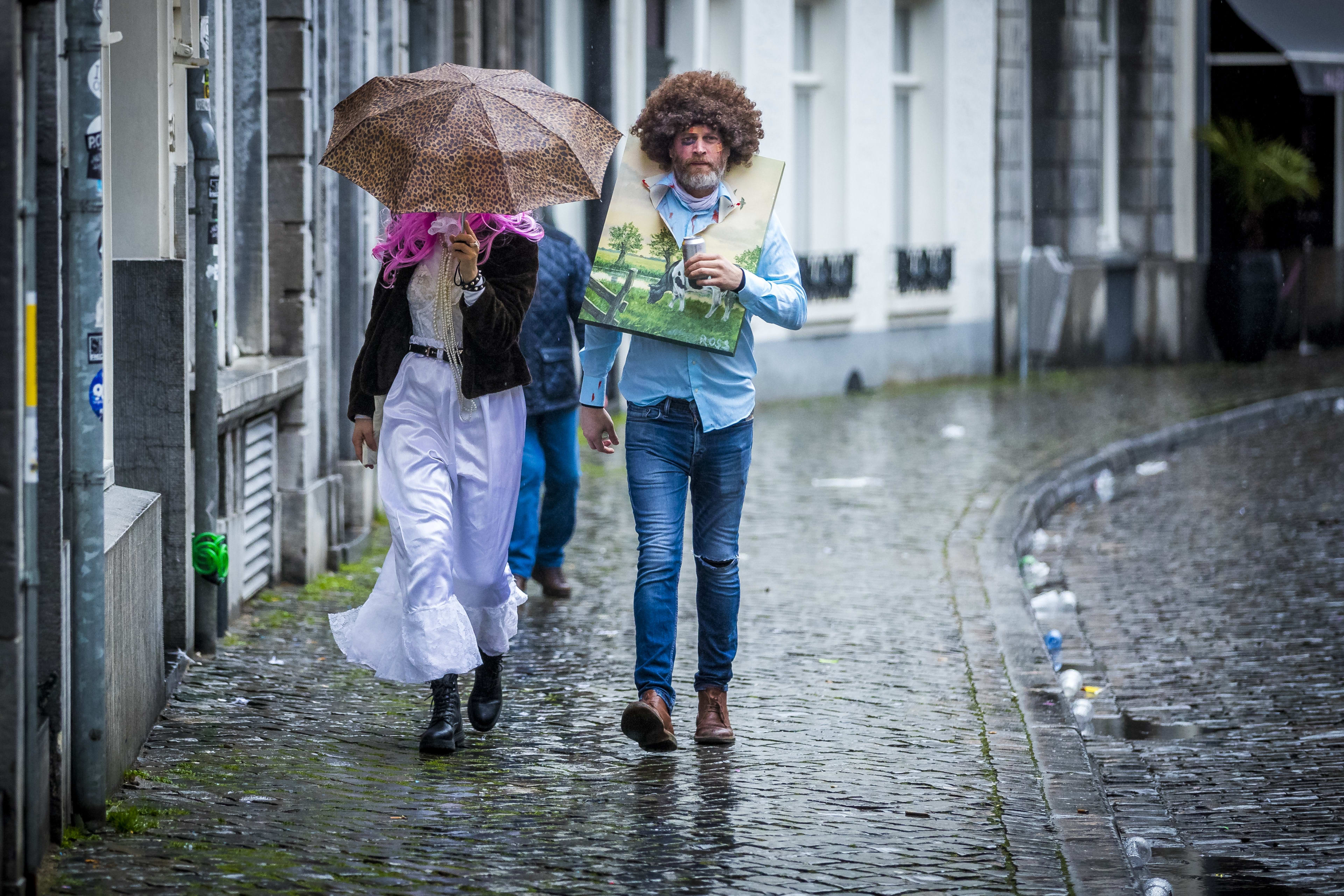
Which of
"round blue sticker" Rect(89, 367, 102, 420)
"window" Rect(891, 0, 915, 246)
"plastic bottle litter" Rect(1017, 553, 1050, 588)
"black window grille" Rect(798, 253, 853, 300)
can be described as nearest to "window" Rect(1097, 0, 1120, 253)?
"window" Rect(891, 0, 915, 246)

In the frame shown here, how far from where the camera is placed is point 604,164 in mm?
5125

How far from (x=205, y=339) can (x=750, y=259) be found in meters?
2.09

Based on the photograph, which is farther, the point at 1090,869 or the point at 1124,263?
the point at 1124,263

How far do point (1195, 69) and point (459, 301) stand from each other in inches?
709

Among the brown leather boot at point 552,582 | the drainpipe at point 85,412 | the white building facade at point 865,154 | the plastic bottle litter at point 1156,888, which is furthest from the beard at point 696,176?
the white building facade at point 865,154

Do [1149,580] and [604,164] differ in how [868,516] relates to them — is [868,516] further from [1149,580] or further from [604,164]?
[604,164]

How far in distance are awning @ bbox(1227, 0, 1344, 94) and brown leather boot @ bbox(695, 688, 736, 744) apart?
1690 cm

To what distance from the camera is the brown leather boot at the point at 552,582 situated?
786cm

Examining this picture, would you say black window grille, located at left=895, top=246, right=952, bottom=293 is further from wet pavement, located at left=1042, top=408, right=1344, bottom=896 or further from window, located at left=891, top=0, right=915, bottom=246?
wet pavement, located at left=1042, top=408, right=1344, bottom=896

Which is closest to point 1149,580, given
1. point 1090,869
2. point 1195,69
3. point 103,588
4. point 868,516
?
point 868,516

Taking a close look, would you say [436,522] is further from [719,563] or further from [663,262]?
[663,262]

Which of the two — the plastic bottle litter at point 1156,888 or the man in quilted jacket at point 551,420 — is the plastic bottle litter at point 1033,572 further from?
the plastic bottle litter at point 1156,888

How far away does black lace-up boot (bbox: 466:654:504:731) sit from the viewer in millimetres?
5570

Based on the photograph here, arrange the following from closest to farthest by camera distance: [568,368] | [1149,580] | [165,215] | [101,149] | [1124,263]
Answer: [101,149]
[165,215]
[568,368]
[1149,580]
[1124,263]
